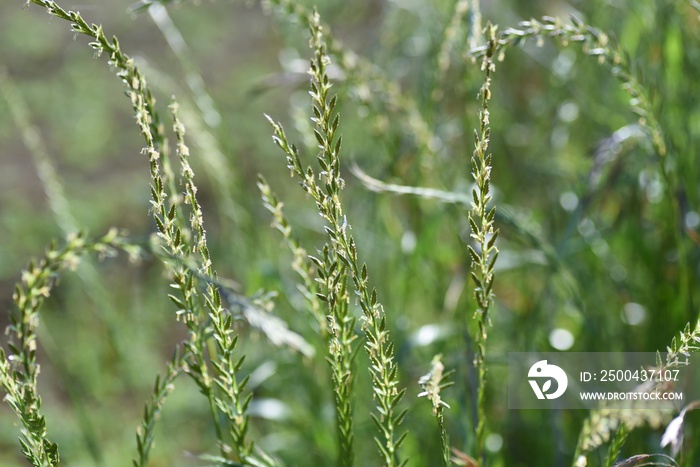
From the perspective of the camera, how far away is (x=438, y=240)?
1.99 m

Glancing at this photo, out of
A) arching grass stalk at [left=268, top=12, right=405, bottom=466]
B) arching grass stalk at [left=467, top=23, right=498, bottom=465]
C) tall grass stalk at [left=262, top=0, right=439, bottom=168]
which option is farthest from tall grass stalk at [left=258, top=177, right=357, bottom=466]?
tall grass stalk at [left=262, top=0, right=439, bottom=168]

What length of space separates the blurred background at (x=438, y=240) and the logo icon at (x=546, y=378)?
4 centimetres

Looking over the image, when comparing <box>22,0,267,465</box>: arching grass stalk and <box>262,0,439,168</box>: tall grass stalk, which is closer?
<box>22,0,267,465</box>: arching grass stalk

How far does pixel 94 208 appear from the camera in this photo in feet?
10.6

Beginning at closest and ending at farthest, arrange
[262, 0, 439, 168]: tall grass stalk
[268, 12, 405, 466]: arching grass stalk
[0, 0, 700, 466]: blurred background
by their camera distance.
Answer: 1. [268, 12, 405, 466]: arching grass stalk
2. [262, 0, 439, 168]: tall grass stalk
3. [0, 0, 700, 466]: blurred background

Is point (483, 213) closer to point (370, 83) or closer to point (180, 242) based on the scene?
point (180, 242)

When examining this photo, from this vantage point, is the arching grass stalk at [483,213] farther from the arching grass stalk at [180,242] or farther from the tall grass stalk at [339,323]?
the arching grass stalk at [180,242]

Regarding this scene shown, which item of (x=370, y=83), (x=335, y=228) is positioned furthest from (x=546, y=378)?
(x=335, y=228)

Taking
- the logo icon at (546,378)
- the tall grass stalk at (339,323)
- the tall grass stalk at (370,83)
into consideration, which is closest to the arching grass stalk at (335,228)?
the tall grass stalk at (339,323)

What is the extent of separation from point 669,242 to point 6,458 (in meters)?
1.77

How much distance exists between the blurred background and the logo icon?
0.04 m

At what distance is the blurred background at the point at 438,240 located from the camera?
135 centimetres

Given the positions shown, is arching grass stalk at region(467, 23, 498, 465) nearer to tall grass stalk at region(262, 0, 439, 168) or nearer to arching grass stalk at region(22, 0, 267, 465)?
arching grass stalk at region(22, 0, 267, 465)

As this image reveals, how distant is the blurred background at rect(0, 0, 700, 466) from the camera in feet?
4.42
